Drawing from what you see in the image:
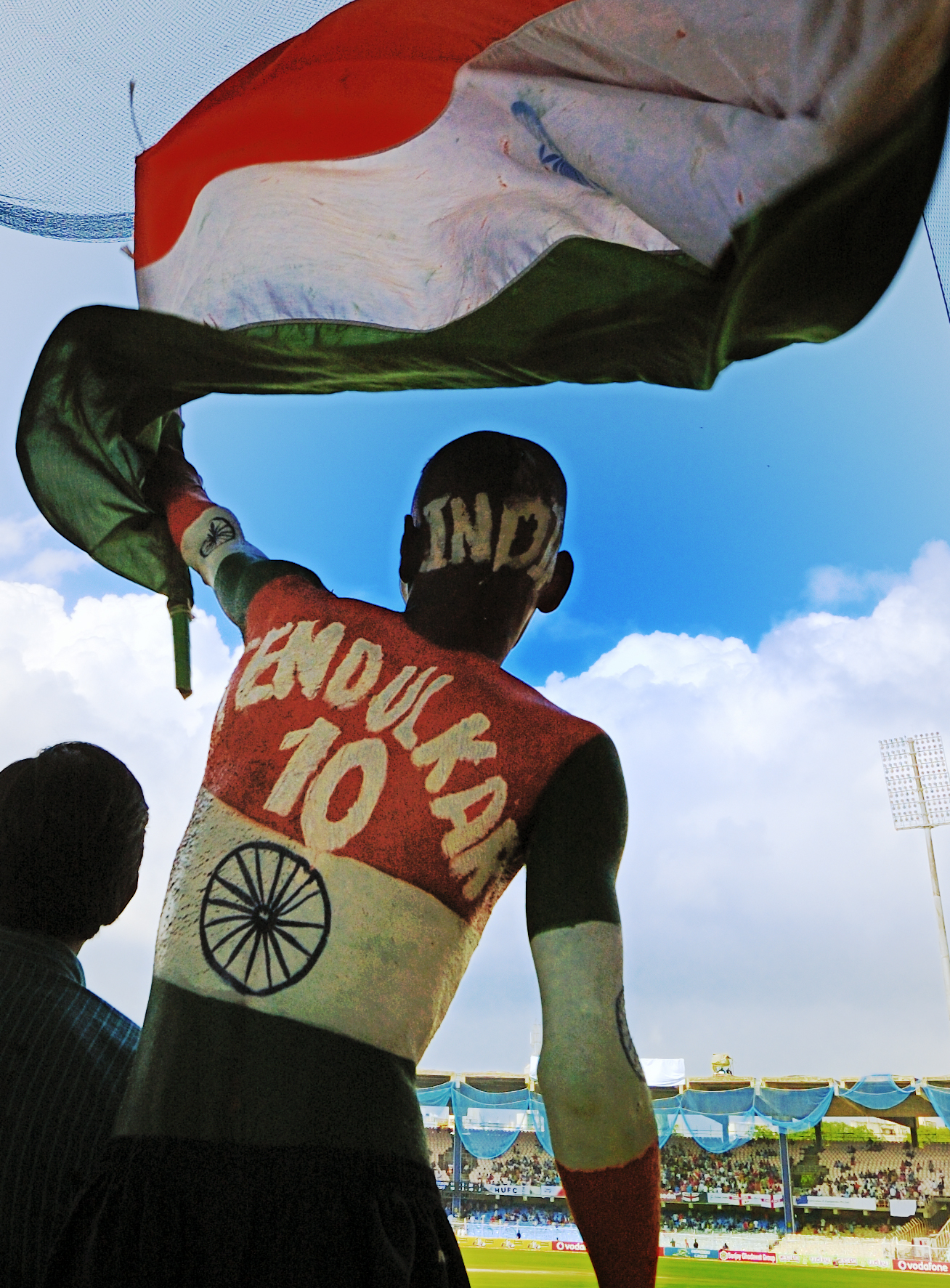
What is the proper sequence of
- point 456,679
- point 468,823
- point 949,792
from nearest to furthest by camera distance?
point 468,823, point 456,679, point 949,792

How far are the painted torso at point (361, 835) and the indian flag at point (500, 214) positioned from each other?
0.66 meters

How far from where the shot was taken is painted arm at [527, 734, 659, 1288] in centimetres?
99

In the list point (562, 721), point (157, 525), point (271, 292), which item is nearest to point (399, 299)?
point (271, 292)

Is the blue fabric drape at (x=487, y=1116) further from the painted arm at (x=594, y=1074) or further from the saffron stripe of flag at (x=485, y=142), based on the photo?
the painted arm at (x=594, y=1074)

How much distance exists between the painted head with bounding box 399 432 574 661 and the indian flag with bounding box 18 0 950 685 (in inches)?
14.2

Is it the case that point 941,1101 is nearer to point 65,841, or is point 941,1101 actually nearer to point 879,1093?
point 879,1093

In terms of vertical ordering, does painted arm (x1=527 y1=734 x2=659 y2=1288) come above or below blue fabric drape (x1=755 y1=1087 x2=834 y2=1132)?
above

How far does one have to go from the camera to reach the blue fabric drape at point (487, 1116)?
17.0m

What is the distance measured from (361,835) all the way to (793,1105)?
16843mm

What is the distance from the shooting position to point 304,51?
82.1 inches

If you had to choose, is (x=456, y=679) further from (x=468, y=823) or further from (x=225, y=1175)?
(x=225, y=1175)

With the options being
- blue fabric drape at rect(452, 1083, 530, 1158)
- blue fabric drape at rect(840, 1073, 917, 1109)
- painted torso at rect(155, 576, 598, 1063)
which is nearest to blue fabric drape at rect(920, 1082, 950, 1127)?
blue fabric drape at rect(840, 1073, 917, 1109)

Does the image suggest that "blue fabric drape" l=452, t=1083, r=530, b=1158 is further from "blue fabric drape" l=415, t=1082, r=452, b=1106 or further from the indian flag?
the indian flag

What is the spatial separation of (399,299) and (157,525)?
A: 542 mm
